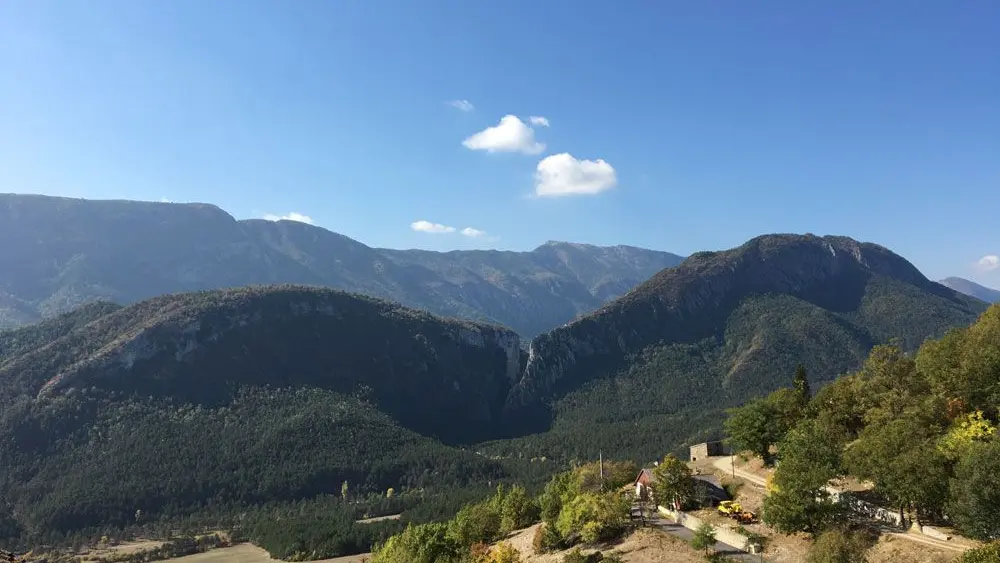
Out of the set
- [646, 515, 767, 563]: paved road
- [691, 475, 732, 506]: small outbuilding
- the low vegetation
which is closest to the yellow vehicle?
[691, 475, 732, 506]: small outbuilding

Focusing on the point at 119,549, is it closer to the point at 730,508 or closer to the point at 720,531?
the point at 730,508

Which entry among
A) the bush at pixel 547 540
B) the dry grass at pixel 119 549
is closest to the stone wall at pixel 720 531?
the bush at pixel 547 540

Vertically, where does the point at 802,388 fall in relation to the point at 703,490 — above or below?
above

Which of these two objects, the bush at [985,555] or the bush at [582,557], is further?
the bush at [582,557]

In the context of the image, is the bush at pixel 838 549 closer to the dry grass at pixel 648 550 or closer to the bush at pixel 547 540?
the dry grass at pixel 648 550

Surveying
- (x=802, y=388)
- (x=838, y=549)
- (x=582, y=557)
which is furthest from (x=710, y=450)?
(x=838, y=549)
